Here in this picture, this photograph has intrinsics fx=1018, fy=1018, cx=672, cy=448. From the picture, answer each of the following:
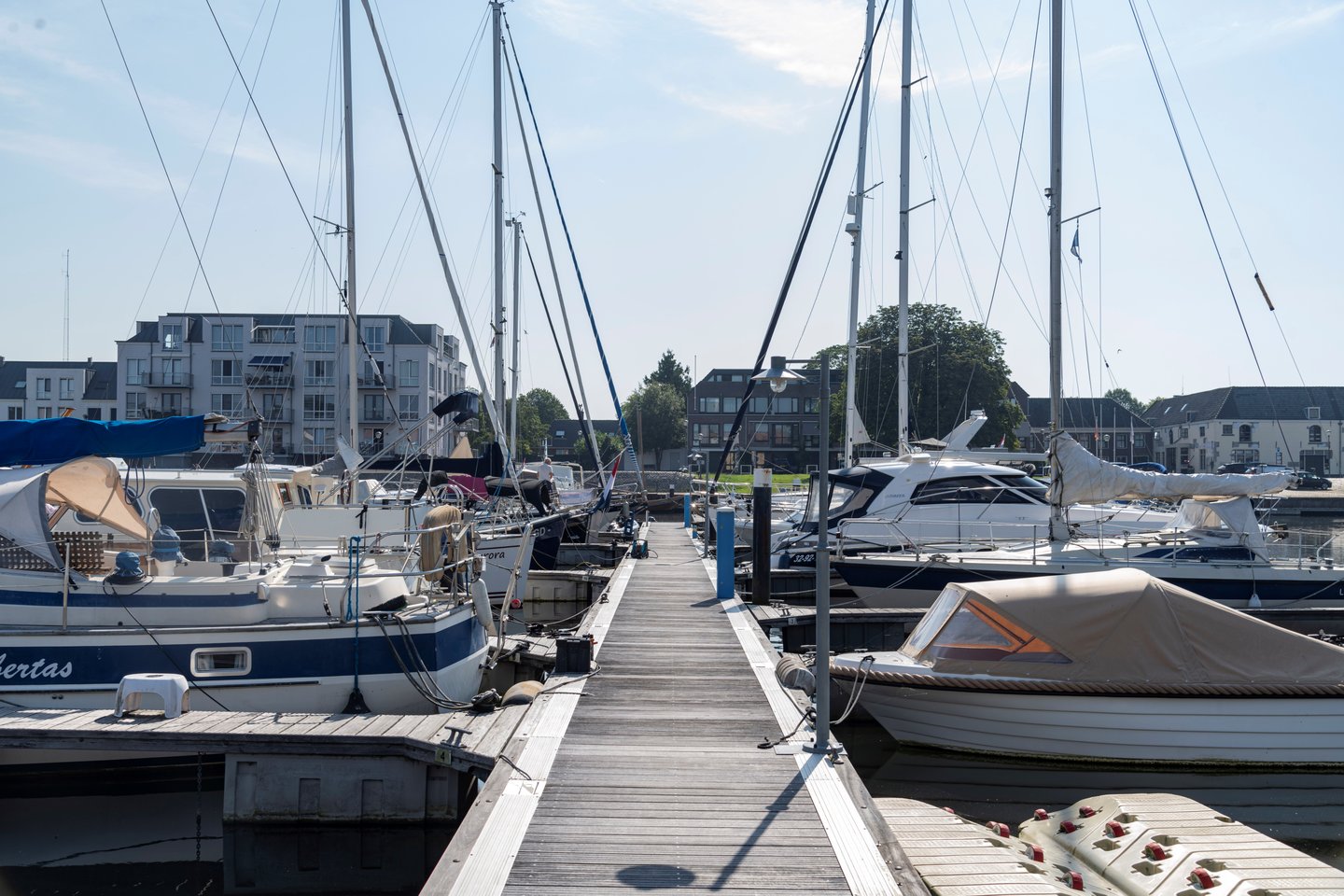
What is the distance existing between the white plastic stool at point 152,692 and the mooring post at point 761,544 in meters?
9.36

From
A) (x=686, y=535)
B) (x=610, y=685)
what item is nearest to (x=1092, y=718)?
(x=610, y=685)

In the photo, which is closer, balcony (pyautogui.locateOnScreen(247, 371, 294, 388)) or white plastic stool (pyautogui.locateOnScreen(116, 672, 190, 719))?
white plastic stool (pyautogui.locateOnScreen(116, 672, 190, 719))

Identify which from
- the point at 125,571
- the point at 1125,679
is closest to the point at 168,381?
the point at 125,571

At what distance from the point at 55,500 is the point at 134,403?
67.3m

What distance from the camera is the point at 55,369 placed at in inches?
3019

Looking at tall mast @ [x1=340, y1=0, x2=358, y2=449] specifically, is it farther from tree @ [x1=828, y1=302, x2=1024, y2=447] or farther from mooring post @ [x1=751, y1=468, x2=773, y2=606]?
tree @ [x1=828, y1=302, x2=1024, y2=447]

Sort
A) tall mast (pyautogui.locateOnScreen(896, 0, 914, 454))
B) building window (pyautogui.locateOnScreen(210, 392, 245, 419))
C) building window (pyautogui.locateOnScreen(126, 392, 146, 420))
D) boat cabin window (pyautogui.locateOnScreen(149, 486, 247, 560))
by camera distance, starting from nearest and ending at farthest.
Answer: boat cabin window (pyautogui.locateOnScreen(149, 486, 247, 560)) → tall mast (pyautogui.locateOnScreen(896, 0, 914, 454)) → building window (pyautogui.locateOnScreen(126, 392, 146, 420)) → building window (pyautogui.locateOnScreen(210, 392, 245, 419))

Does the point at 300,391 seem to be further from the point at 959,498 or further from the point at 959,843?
the point at 959,843

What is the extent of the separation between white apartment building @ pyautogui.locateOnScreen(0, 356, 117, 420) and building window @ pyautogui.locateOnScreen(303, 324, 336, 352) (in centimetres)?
1813

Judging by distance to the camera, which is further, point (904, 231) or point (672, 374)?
point (672, 374)

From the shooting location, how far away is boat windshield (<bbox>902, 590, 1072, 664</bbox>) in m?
11.7

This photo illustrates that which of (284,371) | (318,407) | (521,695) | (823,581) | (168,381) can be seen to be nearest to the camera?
(823,581)

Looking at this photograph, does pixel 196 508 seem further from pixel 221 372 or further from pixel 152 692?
pixel 221 372

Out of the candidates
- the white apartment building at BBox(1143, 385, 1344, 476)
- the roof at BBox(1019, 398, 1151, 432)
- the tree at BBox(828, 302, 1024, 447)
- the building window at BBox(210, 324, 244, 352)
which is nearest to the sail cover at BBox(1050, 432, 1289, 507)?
the tree at BBox(828, 302, 1024, 447)
